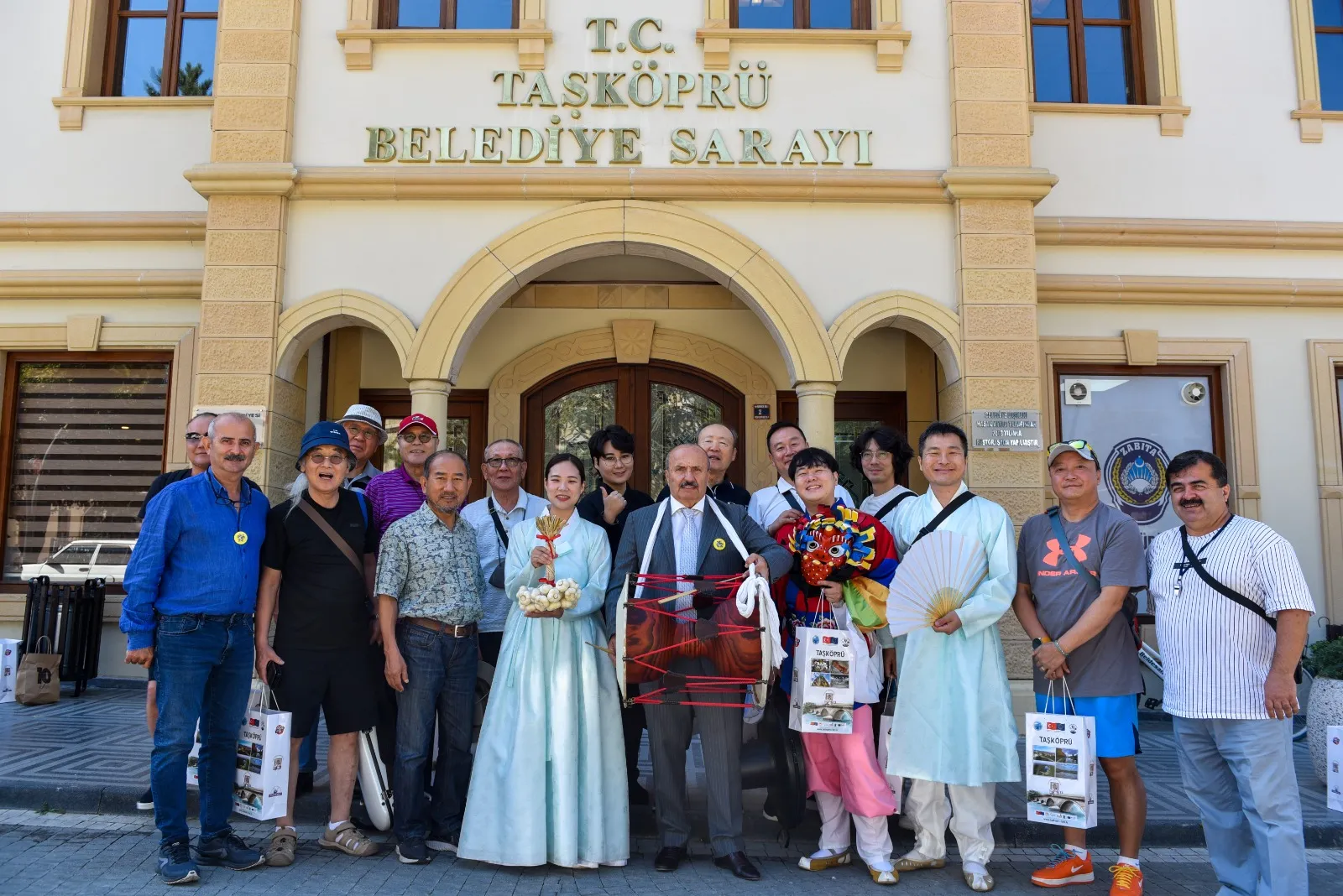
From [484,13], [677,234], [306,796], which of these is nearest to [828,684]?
[306,796]

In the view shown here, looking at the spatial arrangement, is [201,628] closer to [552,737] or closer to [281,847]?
[281,847]

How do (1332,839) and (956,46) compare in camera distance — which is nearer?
(1332,839)

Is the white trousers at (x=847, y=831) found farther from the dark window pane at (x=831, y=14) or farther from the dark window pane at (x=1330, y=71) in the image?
the dark window pane at (x=1330, y=71)

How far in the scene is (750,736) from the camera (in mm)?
5004

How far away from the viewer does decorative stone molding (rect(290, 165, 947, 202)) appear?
7.32m

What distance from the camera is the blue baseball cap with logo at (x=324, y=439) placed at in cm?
432

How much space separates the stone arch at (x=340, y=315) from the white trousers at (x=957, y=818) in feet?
16.0

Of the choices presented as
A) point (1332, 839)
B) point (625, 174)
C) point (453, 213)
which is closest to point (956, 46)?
point (625, 174)

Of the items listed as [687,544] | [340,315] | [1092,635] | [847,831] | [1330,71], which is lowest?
[847,831]

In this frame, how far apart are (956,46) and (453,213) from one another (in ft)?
13.8

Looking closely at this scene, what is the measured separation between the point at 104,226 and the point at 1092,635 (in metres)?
8.43

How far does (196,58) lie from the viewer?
348 inches

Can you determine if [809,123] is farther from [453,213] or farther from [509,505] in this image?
[509,505]

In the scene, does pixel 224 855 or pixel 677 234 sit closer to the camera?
pixel 224 855
